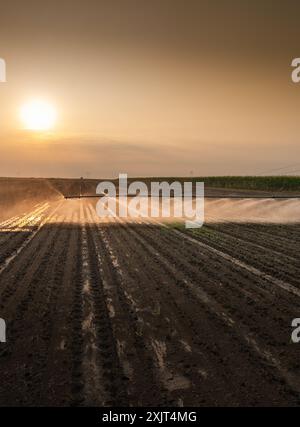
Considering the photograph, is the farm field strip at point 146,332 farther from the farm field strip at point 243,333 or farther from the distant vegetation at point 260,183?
the distant vegetation at point 260,183

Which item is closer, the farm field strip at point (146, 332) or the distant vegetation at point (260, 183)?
the farm field strip at point (146, 332)

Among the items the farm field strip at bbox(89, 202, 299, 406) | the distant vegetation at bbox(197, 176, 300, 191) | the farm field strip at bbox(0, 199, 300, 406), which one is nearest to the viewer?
the farm field strip at bbox(0, 199, 300, 406)

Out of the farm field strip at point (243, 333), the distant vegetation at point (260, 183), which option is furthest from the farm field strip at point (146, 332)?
the distant vegetation at point (260, 183)

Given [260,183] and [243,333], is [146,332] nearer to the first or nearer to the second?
[243,333]

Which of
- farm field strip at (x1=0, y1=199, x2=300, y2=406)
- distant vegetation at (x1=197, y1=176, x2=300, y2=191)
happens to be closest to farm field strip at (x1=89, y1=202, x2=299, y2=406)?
farm field strip at (x1=0, y1=199, x2=300, y2=406)

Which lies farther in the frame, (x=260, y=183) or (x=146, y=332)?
(x=260, y=183)

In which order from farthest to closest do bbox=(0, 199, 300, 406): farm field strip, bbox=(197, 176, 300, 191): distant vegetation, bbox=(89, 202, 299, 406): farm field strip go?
bbox=(197, 176, 300, 191): distant vegetation
bbox=(89, 202, 299, 406): farm field strip
bbox=(0, 199, 300, 406): farm field strip

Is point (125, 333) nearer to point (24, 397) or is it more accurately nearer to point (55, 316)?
point (55, 316)

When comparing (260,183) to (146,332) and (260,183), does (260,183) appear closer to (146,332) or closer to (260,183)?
(260,183)

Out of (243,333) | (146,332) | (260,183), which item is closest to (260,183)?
(260,183)

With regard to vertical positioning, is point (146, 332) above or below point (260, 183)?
below

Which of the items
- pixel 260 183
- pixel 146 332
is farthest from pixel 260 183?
pixel 146 332

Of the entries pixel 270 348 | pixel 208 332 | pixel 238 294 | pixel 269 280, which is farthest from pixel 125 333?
pixel 269 280

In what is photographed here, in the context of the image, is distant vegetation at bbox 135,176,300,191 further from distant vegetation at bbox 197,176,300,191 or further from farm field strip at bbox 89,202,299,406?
farm field strip at bbox 89,202,299,406
